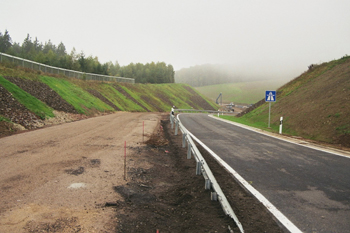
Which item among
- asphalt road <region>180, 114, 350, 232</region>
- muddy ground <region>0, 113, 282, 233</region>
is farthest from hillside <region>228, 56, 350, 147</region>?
muddy ground <region>0, 113, 282, 233</region>

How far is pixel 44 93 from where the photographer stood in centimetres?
2311

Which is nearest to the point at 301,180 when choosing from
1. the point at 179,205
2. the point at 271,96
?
the point at 179,205

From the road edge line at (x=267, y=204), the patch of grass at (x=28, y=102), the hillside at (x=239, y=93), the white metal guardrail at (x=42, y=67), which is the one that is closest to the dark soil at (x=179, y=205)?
the road edge line at (x=267, y=204)

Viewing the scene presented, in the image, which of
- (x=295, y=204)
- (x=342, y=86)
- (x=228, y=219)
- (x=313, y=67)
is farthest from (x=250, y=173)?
(x=313, y=67)

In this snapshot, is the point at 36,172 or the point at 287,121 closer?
the point at 36,172

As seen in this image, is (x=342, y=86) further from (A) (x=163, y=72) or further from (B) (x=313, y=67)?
(A) (x=163, y=72)

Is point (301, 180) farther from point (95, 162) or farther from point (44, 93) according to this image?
point (44, 93)

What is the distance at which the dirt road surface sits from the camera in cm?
375

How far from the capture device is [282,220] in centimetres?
387

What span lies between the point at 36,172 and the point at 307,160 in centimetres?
811

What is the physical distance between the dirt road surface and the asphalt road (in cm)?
303

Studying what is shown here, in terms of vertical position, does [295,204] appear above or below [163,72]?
below

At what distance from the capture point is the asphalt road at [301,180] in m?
3.98

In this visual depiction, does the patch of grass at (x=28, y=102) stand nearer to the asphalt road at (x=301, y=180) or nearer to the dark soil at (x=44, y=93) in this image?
the dark soil at (x=44, y=93)
